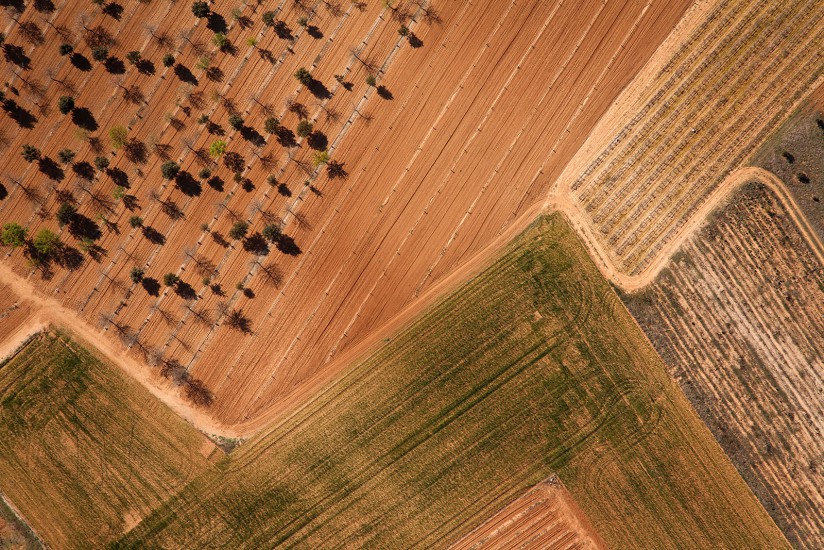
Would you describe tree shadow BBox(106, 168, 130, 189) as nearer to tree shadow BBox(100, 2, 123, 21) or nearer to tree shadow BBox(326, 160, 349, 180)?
tree shadow BBox(100, 2, 123, 21)

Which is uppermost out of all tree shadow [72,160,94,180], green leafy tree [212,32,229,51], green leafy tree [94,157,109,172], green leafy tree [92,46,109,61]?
green leafy tree [212,32,229,51]

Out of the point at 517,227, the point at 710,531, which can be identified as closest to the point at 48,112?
the point at 517,227

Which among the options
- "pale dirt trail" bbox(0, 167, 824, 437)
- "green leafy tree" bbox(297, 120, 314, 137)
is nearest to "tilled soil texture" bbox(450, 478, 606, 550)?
"pale dirt trail" bbox(0, 167, 824, 437)

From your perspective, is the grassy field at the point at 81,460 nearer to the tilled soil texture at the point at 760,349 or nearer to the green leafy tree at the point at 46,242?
the green leafy tree at the point at 46,242

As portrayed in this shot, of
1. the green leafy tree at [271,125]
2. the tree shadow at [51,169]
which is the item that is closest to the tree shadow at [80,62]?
the tree shadow at [51,169]

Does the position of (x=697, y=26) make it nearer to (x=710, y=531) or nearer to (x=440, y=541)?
(x=710, y=531)

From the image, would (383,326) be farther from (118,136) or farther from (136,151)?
(118,136)
